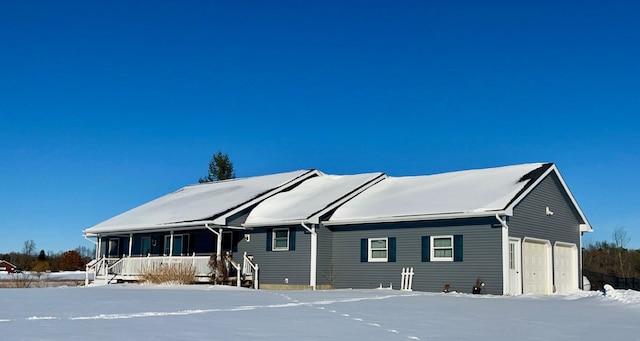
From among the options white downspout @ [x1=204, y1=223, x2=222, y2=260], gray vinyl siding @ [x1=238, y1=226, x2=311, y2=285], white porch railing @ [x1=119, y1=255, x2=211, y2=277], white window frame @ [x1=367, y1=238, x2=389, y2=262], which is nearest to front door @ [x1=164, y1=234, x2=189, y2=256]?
white porch railing @ [x1=119, y1=255, x2=211, y2=277]

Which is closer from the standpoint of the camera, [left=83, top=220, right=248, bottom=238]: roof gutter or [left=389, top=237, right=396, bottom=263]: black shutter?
[left=389, top=237, right=396, bottom=263]: black shutter

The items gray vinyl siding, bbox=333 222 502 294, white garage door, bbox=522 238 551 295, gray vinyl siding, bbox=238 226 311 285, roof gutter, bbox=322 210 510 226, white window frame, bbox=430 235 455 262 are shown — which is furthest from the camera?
gray vinyl siding, bbox=238 226 311 285

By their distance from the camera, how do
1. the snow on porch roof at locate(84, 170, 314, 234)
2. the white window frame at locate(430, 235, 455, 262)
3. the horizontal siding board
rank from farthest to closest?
the snow on porch roof at locate(84, 170, 314, 234)
the horizontal siding board
the white window frame at locate(430, 235, 455, 262)

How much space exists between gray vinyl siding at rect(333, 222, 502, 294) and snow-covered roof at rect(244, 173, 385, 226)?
1434mm

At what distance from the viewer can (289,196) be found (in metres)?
29.2

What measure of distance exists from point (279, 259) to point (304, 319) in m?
14.2

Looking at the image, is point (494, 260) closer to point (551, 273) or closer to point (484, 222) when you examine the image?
point (484, 222)

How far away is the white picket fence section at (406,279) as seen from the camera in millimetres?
23016

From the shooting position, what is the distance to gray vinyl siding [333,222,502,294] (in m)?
21.4

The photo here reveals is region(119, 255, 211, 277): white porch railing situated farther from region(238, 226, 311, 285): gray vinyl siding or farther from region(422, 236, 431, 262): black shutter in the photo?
region(422, 236, 431, 262): black shutter

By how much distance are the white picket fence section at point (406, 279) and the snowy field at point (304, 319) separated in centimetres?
554

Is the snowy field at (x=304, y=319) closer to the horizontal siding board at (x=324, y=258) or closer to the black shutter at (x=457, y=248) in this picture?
the black shutter at (x=457, y=248)

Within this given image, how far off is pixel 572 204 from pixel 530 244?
418cm

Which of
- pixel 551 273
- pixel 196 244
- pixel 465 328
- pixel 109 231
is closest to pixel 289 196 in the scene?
pixel 196 244
